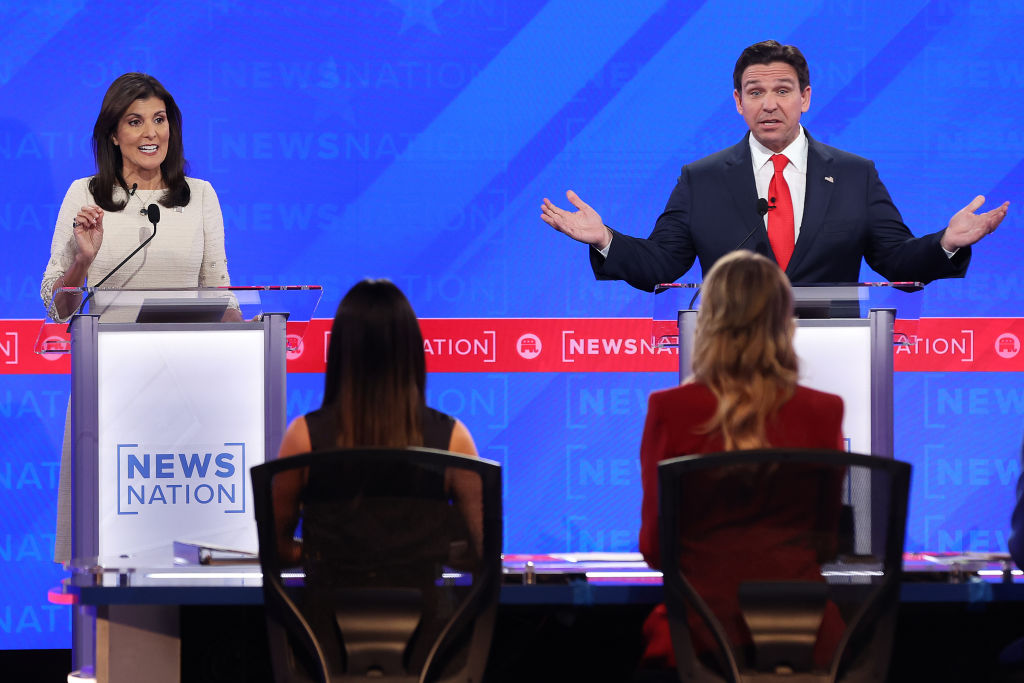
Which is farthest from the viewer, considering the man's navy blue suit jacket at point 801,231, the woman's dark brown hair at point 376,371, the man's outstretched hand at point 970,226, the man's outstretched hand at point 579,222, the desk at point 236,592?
the man's navy blue suit jacket at point 801,231

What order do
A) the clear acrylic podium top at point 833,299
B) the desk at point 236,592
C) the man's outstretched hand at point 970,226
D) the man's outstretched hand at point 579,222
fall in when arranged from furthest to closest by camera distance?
the man's outstretched hand at point 579,222
the man's outstretched hand at point 970,226
the clear acrylic podium top at point 833,299
the desk at point 236,592

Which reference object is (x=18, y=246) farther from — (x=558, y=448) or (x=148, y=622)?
(x=148, y=622)

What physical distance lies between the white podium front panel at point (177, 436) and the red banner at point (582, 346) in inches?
72.5

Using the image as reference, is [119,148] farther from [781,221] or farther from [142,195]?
[781,221]

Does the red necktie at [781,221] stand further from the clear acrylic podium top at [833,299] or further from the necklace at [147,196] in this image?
the necklace at [147,196]

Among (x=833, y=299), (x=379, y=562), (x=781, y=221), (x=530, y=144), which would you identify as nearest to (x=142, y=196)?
(x=530, y=144)

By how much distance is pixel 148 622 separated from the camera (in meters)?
2.00

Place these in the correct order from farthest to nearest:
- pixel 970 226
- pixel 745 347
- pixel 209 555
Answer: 1. pixel 970 226
2. pixel 209 555
3. pixel 745 347

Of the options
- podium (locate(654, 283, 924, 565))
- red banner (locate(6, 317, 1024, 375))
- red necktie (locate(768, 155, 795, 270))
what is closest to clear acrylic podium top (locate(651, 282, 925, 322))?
podium (locate(654, 283, 924, 565))

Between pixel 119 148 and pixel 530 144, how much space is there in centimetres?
191

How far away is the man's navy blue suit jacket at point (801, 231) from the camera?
11.9 ft

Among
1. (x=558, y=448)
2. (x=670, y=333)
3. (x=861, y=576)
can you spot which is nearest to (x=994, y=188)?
(x=558, y=448)

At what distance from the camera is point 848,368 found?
3.24m

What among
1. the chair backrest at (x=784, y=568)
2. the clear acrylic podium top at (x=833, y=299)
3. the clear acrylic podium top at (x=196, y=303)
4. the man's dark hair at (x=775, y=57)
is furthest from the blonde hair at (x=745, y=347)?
the man's dark hair at (x=775, y=57)
